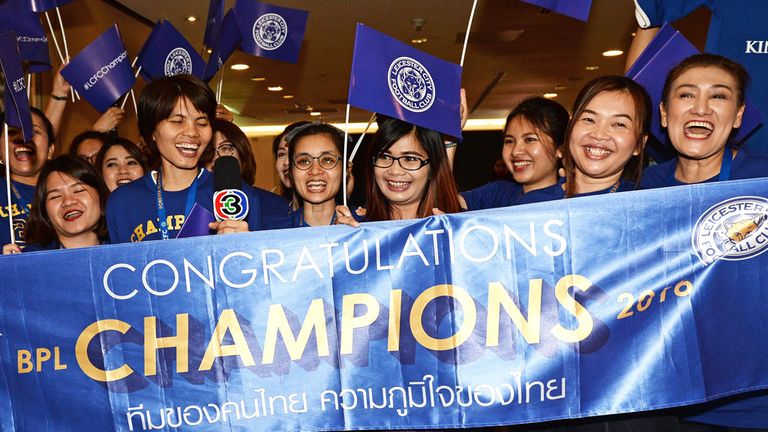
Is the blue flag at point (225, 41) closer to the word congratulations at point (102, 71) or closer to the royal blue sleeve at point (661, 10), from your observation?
the word congratulations at point (102, 71)

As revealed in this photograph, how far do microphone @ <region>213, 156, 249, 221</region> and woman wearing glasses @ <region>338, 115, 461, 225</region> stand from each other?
0.64 metres

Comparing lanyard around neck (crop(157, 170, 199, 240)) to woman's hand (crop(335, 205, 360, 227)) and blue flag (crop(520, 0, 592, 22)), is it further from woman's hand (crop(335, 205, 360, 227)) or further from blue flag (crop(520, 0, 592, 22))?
blue flag (crop(520, 0, 592, 22))

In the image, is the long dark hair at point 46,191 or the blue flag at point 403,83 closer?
the blue flag at point 403,83

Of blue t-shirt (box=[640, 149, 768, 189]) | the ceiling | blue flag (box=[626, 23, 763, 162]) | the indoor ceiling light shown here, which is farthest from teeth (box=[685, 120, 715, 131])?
the indoor ceiling light

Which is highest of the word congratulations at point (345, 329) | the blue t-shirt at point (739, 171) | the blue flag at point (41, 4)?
the blue flag at point (41, 4)

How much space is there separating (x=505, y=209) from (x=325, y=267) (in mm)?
600

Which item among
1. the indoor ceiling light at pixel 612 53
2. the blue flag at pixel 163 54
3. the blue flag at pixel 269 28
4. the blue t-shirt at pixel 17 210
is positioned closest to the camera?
the blue t-shirt at pixel 17 210

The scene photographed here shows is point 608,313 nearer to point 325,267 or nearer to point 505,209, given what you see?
point 505,209

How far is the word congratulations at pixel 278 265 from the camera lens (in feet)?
7.59

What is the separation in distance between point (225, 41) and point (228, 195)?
2.53m

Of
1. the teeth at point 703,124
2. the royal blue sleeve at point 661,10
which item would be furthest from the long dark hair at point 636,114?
the royal blue sleeve at point 661,10

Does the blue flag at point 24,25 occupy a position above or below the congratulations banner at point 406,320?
above

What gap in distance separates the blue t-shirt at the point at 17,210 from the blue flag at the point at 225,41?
125 centimetres

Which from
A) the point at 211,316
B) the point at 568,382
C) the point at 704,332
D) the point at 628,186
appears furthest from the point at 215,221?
the point at 704,332
